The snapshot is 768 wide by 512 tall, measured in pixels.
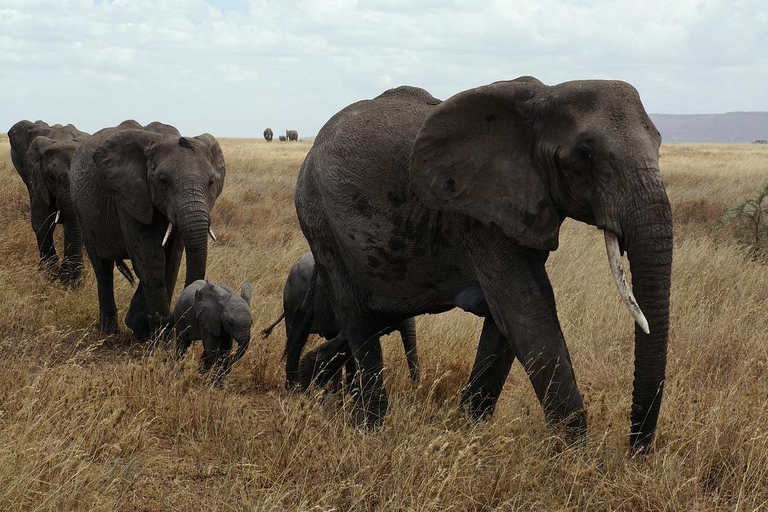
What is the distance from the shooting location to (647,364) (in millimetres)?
4012

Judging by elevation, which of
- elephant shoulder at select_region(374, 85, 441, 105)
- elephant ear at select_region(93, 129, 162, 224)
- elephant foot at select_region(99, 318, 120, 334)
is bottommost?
elephant foot at select_region(99, 318, 120, 334)

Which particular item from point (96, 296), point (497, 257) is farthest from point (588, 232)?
point (497, 257)

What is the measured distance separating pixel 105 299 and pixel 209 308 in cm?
244

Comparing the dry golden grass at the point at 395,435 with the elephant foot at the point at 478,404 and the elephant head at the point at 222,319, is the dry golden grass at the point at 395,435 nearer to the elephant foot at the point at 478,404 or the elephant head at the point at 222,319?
the elephant foot at the point at 478,404

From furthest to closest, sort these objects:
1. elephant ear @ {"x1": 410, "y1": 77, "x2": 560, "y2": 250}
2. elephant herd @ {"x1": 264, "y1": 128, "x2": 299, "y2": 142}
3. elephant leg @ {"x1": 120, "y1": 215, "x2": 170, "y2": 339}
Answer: elephant herd @ {"x1": 264, "y1": 128, "x2": 299, "y2": 142} < elephant leg @ {"x1": 120, "y1": 215, "x2": 170, "y2": 339} < elephant ear @ {"x1": 410, "y1": 77, "x2": 560, "y2": 250}

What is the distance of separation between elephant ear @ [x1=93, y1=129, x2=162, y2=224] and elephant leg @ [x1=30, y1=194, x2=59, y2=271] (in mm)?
3153

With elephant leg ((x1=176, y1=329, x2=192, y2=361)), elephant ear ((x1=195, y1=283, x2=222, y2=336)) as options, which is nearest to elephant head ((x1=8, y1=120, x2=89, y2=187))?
elephant leg ((x1=176, y1=329, x2=192, y2=361))

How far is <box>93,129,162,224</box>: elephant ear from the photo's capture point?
303 inches

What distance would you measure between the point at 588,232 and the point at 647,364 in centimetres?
903

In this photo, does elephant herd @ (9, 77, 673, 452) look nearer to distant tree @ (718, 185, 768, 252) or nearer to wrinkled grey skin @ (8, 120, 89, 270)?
wrinkled grey skin @ (8, 120, 89, 270)

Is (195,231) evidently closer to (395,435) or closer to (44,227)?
(395,435)

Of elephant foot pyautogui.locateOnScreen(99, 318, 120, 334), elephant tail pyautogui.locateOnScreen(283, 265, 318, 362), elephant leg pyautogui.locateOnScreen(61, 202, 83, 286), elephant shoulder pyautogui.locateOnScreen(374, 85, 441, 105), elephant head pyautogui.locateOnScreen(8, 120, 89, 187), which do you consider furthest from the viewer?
elephant head pyautogui.locateOnScreen(8, 120, 89, 187)

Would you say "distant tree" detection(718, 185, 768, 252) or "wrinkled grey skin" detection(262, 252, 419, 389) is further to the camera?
"distant tree" detection(718, 185, 768, 252)

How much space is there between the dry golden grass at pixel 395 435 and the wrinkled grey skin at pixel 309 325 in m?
0.18
